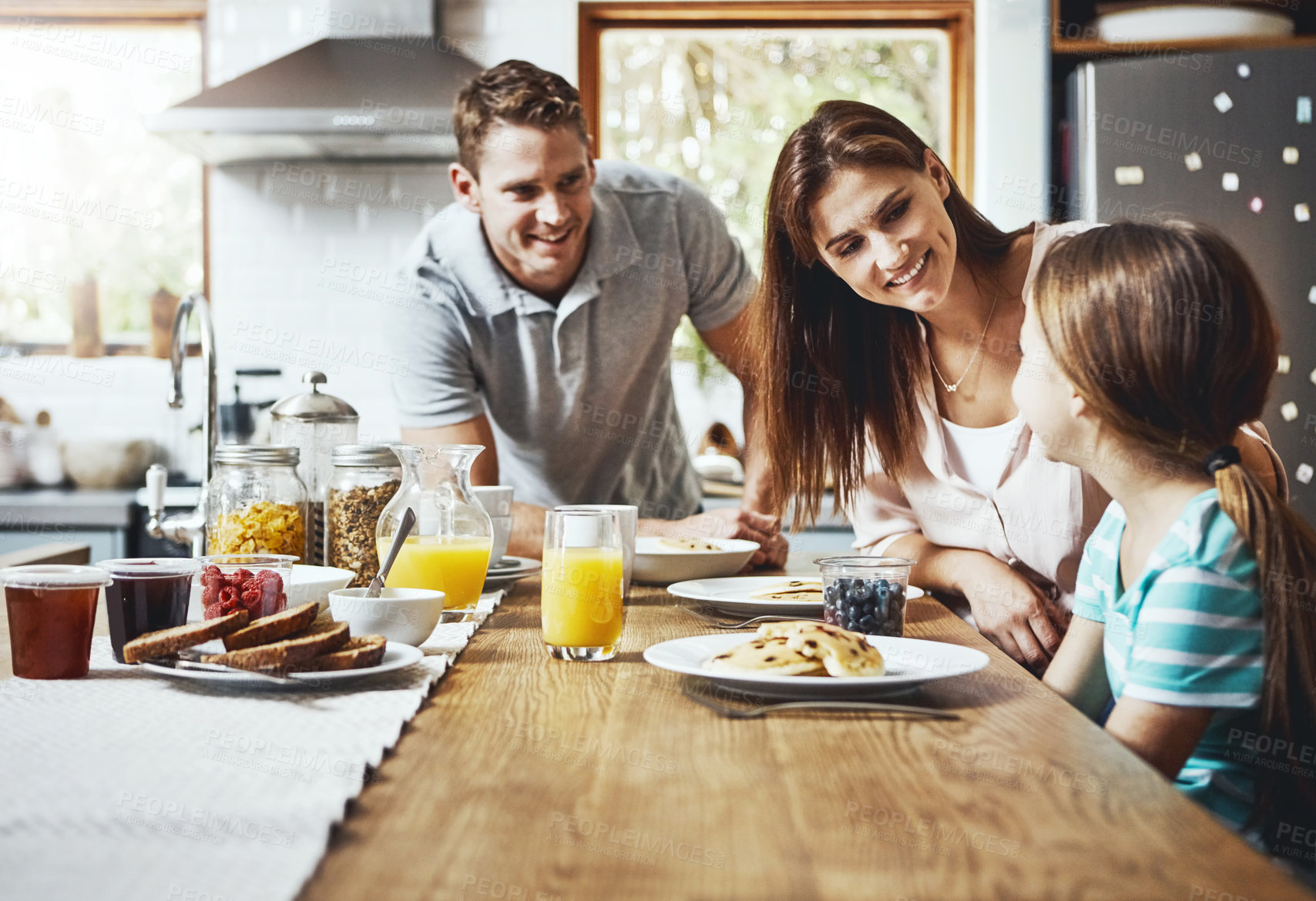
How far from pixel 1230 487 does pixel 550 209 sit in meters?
1.41

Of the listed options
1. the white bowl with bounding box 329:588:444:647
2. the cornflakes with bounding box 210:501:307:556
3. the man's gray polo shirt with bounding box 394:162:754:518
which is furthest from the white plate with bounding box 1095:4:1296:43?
the white bowl with bounding box 329:588:444:647

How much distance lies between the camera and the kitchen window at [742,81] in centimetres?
382

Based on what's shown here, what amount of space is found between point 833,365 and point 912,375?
→ 0.42 feet

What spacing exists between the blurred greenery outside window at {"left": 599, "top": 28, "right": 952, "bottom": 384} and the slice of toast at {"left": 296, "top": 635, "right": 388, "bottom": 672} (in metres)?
Result: 2.87

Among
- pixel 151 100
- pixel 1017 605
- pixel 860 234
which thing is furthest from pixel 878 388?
pixel 151 100

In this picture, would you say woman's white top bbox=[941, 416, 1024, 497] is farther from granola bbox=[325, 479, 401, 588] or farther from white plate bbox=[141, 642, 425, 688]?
white plate bbox=[141, 642, 425, 688]

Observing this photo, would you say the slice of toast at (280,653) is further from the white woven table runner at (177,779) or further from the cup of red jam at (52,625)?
the cup of red jam at (52,625)

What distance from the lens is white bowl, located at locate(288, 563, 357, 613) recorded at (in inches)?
50.4

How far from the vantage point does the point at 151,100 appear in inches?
156

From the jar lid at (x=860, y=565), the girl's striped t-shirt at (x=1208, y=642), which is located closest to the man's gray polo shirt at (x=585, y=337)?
the jar lid at (x=860, y=565)

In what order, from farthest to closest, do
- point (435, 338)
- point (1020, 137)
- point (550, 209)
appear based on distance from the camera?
point (1020, 137) < point (435, 338) < point (550, 209)

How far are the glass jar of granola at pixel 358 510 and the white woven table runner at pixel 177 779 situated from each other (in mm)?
432

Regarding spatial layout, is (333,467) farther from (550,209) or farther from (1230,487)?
(1230,487)

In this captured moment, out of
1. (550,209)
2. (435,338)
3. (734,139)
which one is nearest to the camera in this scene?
(550,209)
